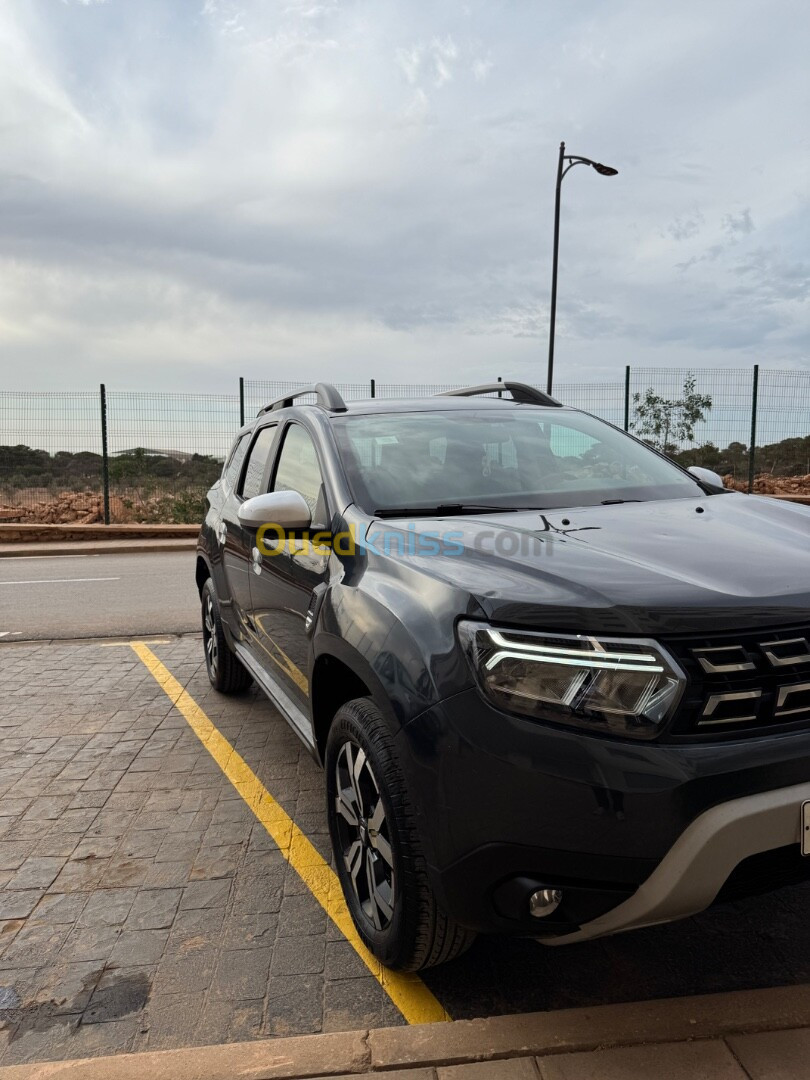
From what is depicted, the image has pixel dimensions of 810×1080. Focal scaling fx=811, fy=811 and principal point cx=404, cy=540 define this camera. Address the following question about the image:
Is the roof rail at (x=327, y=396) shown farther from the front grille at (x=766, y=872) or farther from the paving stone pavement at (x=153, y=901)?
the front grille at (x=766, y=872)

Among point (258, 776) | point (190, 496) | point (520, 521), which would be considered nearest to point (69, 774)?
point (258, 776)

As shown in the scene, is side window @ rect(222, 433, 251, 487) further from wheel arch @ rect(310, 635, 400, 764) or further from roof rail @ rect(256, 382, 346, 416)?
wheel arch @ rect(310, 635, 400, 764)

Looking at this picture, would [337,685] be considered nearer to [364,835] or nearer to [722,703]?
[364,835]

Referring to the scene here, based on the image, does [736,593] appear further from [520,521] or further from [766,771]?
[520,521]

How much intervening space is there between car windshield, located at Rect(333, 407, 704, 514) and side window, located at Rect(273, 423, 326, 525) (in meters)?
0.15

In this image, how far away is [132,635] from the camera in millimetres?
7215

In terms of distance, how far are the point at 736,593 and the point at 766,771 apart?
15.9 inches

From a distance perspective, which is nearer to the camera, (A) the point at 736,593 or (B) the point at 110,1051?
(A) the point at 736,593

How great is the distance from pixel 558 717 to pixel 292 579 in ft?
5.09

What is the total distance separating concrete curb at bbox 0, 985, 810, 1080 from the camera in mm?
1990

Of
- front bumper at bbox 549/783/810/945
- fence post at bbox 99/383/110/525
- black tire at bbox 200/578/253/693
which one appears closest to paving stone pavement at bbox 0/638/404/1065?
black tire at bbox 200/578/253/693

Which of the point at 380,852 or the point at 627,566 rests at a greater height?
the point at 627,566

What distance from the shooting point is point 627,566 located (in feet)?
6.77

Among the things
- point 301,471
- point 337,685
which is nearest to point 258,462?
Answer: point 301,471
